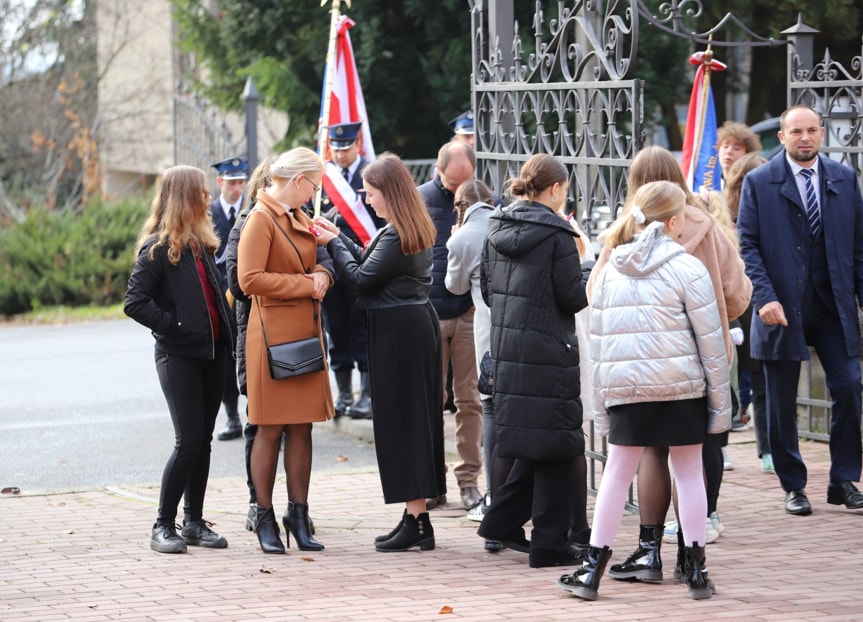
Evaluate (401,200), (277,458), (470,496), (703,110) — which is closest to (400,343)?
(401,200)

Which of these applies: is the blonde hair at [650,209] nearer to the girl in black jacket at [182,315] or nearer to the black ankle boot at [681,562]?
the black ankle boot at [681,562]

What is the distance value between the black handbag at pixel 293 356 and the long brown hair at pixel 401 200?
0.50 m

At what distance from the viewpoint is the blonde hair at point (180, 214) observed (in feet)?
22.8

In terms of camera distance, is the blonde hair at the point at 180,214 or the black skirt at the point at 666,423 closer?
the black skirt at the point at 666,423

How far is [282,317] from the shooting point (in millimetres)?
6797

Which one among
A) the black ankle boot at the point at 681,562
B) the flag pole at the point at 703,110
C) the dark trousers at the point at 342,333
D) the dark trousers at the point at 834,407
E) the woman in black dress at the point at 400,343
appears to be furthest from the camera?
the dark trousers at the point at 342,333

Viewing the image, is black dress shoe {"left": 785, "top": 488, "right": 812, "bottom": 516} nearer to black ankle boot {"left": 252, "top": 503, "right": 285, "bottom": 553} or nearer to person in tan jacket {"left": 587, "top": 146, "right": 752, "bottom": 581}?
person in tan jacket {"left": 587, "top": 146, "right": 752, "bottom": 581}

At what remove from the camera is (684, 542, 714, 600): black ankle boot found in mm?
5809

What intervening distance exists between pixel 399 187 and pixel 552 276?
1.00 m

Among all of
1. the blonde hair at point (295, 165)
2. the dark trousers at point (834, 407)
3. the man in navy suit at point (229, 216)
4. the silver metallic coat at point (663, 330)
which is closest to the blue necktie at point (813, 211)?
the dark trousers at point (834, 407)

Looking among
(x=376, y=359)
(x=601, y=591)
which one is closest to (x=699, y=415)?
(x=601, y=591)

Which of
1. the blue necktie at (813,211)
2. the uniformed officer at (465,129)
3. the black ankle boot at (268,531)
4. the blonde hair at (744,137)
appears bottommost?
the black ankle boot at (268,531)

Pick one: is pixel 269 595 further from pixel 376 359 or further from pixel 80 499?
pixel 80 499

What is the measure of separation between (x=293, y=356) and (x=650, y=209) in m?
1.93
